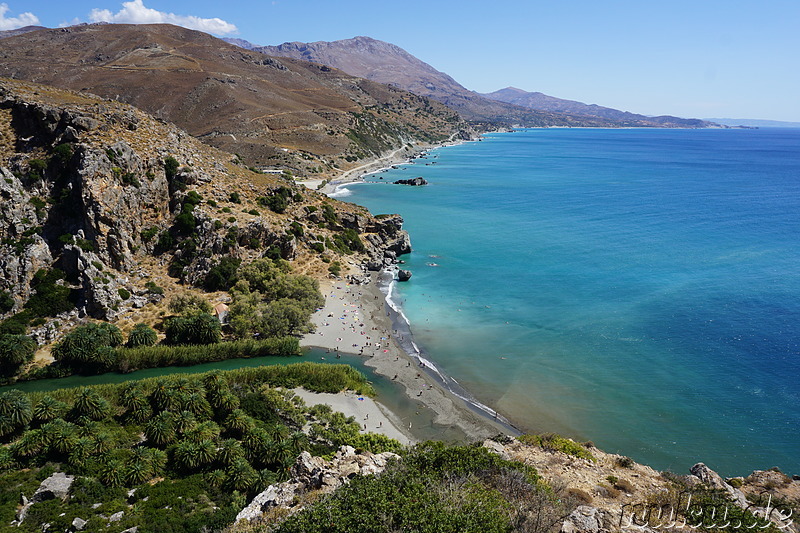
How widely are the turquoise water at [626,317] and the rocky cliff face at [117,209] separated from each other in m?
20.8

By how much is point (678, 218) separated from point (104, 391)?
105679 mm

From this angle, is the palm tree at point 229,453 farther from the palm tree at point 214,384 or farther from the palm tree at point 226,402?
the palm tree at point 214,384

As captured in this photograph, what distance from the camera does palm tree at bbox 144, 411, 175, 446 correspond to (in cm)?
2875

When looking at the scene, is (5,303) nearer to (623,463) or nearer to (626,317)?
(623,463)

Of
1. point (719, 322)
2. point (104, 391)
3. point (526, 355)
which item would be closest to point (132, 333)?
point (104, 391)

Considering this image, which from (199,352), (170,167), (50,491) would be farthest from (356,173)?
(50,491)

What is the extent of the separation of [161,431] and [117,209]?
32967 mm

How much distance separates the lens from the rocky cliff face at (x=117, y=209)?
47062 millimetres

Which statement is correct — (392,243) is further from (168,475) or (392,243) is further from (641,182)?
→ (641,182)

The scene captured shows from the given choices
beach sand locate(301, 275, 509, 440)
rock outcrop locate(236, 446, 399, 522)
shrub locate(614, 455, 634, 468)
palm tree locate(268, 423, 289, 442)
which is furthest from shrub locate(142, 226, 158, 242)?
shrub locate(614, 455, 634, 468)

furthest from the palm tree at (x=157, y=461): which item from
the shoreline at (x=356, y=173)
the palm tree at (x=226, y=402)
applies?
the shoreline at (x=356, y=173)

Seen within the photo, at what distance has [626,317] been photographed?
173ft

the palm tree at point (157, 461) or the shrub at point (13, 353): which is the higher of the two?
the shrub at point (13, 353)

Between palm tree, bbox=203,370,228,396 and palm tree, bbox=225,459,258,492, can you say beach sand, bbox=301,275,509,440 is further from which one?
palm tree, bbox=225,459,258,492
